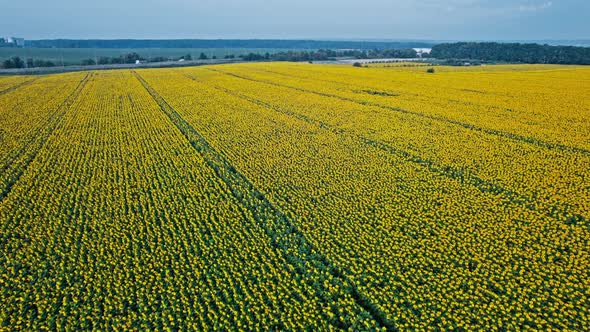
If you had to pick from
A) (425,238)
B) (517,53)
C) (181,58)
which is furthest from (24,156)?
(517,53)

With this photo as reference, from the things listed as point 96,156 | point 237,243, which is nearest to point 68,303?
point 237,243

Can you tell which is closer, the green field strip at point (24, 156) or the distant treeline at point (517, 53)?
the green field strip at point (24, 156)

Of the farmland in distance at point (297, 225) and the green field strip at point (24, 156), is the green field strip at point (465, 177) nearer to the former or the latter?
the farmland in distance at point (297, 225)

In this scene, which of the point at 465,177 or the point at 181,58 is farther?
the point at 181,58

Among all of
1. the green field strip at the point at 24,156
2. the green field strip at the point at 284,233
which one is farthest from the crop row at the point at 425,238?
the green field strip at the point at 24,156

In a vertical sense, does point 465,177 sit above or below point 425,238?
above

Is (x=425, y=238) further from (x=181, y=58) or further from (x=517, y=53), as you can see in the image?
(x=181, y=58)
